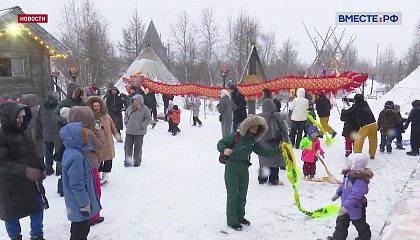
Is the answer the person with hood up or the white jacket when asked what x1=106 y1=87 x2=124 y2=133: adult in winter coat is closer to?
the person with hood up

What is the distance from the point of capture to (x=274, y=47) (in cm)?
4462

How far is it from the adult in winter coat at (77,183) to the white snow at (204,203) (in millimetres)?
752

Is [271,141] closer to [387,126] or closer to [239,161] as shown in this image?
[239,161]

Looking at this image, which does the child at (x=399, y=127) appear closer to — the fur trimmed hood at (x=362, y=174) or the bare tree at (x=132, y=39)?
the fur trimmed hood at (x=362, y=174)

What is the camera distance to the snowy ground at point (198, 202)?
456cm

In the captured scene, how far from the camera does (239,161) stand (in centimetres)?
452

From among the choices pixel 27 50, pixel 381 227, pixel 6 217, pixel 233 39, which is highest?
pixel 233 39

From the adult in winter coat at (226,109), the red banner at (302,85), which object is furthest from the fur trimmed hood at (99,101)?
the red banner at (302,85)

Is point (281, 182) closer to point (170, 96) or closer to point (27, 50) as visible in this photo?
point (170, 96)

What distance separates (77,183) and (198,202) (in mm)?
2484

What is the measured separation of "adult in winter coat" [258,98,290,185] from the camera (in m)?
6.45

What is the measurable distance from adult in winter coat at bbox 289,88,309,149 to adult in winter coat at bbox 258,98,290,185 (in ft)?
9.96

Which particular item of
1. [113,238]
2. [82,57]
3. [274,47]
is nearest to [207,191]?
[113,238]

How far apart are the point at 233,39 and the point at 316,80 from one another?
23570 millimetres
